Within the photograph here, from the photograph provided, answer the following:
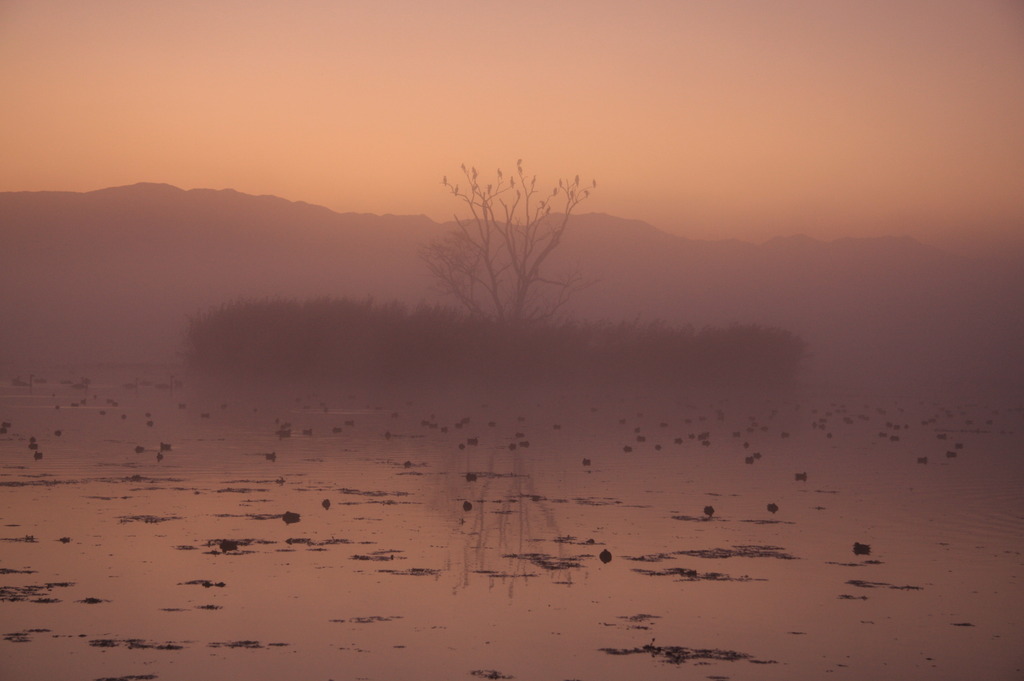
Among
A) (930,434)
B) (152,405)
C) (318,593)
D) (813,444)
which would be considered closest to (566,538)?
(318,593)

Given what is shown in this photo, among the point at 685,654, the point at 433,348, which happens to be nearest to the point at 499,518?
the point at 685,654

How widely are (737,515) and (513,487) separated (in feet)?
10.6

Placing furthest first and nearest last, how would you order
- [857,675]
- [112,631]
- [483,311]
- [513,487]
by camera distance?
[483,311], [513,487], [112,631], [857,675]

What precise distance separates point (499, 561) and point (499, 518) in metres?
2.47

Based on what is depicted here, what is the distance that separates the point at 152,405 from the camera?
32.8 m

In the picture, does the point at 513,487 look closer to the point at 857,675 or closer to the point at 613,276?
the point at 857,675

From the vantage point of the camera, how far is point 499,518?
43.4 feet

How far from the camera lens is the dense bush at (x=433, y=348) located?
4691cm

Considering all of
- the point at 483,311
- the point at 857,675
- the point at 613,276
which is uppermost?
the point at 613,276

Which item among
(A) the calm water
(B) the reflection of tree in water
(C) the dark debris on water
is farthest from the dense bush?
(C) the dark debris on water

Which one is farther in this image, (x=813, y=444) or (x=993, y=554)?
(x=813, y=444)

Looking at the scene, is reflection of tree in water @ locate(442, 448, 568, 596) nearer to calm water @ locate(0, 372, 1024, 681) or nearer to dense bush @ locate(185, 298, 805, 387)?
calm water @ locate(0, 372, 1024, 681)

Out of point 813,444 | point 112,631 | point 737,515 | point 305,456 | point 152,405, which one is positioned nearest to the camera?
point 112,631

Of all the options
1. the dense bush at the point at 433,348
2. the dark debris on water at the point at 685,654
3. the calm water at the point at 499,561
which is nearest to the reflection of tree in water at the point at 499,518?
the calm water at the point at 499,561
